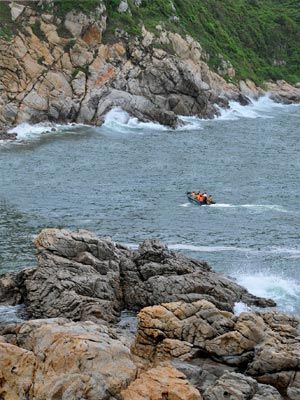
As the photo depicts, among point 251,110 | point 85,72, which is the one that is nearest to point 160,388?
point 85,72

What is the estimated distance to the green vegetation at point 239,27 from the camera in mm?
125688

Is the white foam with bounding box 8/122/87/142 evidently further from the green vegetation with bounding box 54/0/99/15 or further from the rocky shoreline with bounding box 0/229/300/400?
the rocky shoreline with bounding box 0/229/300/400

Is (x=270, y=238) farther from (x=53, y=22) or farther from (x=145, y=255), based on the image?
(x=53, y=22)

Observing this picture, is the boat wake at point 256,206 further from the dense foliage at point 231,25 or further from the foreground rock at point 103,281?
the dense foliage at point 231,25

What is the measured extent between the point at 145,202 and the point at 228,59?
77.7 metres

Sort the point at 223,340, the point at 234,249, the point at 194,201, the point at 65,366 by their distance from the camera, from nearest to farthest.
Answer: the point at 65,366 < the point at 223,340 < the point at 234,249 < the point at 194,201

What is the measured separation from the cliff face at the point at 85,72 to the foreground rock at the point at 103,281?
53722mm

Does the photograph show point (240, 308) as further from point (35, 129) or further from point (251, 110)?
point (251, 110)

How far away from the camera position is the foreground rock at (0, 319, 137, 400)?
2822 cm

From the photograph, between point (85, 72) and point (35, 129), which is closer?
point (35, 129)

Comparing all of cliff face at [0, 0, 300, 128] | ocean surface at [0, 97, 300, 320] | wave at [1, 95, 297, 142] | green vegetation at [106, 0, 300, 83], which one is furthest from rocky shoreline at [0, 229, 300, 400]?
green vegetation at [106, 0, 300, 83]

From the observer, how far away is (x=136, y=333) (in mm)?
38812

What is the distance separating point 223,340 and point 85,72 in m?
80.3

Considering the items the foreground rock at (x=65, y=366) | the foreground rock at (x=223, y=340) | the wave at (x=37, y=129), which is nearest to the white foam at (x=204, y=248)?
the foreground rock at (x=223, y=340)
